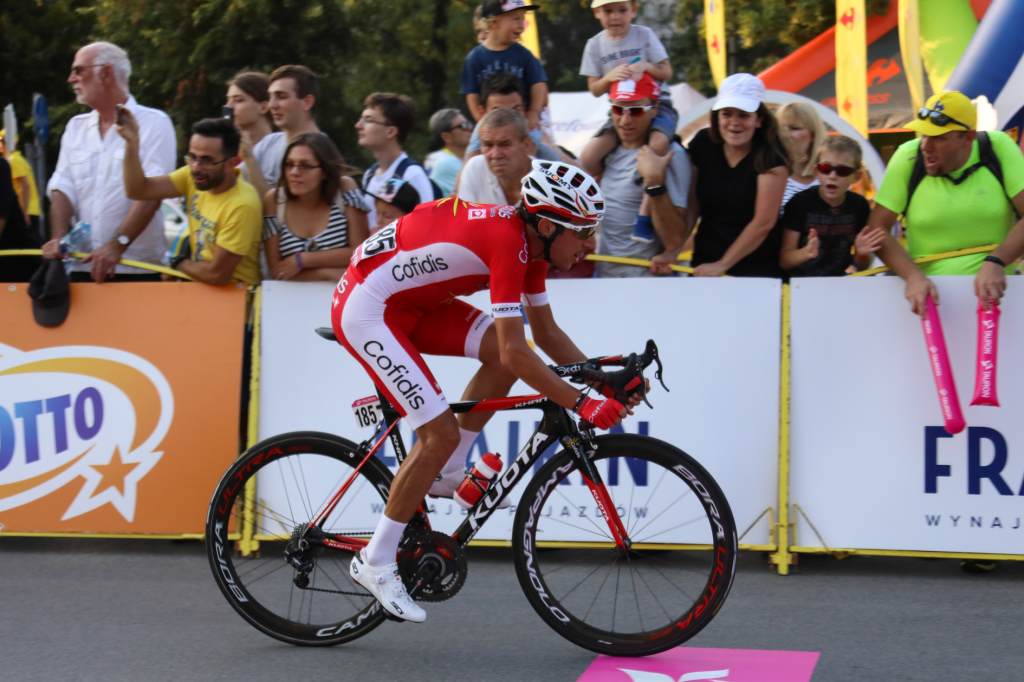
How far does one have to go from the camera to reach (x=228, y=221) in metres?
5.91

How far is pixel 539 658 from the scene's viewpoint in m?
4.24

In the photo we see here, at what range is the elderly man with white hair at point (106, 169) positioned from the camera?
629 centimetres

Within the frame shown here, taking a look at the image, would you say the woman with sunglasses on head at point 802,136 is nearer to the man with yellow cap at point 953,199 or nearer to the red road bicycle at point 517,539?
the man with yellow cap at point 953,199

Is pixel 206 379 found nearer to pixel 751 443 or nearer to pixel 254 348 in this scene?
pixel 254 348

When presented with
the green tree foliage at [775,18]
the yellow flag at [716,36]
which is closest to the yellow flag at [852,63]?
the yellow flag at [716,36]

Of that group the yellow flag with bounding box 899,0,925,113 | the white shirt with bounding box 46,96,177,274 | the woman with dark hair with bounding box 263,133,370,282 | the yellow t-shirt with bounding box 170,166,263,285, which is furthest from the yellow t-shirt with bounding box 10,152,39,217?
the yellow flag with bounding box 899,0,925,113

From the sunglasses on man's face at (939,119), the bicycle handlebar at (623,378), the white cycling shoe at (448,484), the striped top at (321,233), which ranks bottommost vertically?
the white cycling shoe at (448,484)

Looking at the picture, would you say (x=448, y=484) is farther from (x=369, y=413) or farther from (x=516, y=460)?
(x=369, y=413)

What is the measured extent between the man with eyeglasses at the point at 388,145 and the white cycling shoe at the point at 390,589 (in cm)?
260

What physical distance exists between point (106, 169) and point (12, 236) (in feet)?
2.46

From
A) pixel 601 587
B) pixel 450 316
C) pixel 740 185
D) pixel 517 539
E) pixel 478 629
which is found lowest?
pixel 478 629

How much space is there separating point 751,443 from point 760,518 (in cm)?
39

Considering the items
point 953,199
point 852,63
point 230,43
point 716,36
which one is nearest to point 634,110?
point 953,199

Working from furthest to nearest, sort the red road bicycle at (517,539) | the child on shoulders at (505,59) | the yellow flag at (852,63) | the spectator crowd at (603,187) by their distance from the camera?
1. the yellow flag at (852,63)
2. the child on shoulders at (505,59)
3. the spectator crowd at (603,187)
4. the red road bicycle at (517,539)
